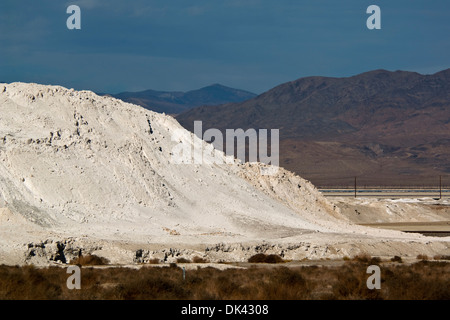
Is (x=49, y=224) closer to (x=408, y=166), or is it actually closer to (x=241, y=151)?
(x=241, y=151)

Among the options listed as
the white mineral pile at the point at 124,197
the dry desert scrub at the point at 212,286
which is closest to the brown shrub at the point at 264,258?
the white mineral pile at the point at 124,197

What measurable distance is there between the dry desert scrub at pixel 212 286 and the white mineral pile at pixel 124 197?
7.05 metres

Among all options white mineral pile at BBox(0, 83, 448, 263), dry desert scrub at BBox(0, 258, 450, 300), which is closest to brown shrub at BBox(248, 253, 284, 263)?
white mineral pile at BBox(0, 83, 448, 263)

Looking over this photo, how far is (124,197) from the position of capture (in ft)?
→ 117

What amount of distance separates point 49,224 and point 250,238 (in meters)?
9.26

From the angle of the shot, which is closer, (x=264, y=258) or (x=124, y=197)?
(x=264, y=258)

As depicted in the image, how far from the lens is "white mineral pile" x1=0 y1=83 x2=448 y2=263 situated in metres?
30.4

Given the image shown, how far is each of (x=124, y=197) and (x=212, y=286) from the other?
1797 centimetres

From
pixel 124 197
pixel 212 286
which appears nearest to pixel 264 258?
pixel 124 197

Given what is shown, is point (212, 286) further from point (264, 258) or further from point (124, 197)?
point (124, 197)

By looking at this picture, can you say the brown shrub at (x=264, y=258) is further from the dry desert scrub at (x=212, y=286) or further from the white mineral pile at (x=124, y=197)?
the dry desert scrub at (x=212, y=286)
